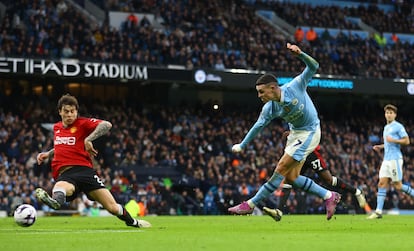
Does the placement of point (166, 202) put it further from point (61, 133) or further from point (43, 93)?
point (61, 133)

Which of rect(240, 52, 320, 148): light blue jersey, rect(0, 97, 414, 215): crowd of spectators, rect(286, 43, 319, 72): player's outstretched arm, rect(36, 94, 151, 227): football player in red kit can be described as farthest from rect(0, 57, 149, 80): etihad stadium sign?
rect(286, 43, 319, 72): player's outstretched arm

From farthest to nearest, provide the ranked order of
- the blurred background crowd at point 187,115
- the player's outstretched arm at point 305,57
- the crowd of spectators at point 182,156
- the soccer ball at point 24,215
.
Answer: the blurred background crowd at point 187,115 → the crowd of spectators at point 182,156 → the soccer ball at point 24,215 → the player's outstretched arm at point 305,57

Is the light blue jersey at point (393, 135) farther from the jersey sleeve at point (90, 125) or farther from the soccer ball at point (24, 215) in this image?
the soccer ball at point (24, 215)

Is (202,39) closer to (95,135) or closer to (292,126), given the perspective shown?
(292,126)

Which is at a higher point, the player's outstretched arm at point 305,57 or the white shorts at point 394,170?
the player's outstretched arm at point 305,57

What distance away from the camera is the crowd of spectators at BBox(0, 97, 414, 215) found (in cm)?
2995

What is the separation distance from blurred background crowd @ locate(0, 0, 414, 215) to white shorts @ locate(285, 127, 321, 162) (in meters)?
15.4

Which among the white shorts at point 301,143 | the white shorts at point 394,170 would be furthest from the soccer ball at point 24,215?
the white shorts at point 394,170

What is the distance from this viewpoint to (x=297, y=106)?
12.9 meters

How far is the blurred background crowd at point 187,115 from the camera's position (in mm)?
30922

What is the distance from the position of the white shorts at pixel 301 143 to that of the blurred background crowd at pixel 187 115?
15.4 m

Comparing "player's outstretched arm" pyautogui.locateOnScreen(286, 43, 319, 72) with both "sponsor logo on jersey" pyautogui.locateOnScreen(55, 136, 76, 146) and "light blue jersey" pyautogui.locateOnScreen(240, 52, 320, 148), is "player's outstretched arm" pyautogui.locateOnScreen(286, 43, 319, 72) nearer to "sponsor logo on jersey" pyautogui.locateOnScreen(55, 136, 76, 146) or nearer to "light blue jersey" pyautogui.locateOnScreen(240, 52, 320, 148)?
"light blue jersey" pyautogui.locateOnScreen(240, 52, 320, 148)

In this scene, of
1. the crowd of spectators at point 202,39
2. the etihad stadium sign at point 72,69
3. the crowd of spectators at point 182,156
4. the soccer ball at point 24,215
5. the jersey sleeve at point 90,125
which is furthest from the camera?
the crowd of spectators at point 202,39

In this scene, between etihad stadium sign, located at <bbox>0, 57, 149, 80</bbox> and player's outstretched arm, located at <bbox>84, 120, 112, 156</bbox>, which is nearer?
player's outstretched arm, located at <bbox>84, 120, 112, 156</bbox>
